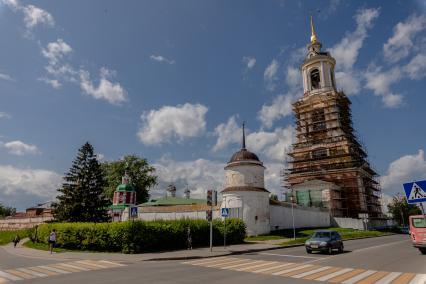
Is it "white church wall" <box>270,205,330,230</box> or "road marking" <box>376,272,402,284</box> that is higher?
"white church wall" <box>270,205,330,230</box>

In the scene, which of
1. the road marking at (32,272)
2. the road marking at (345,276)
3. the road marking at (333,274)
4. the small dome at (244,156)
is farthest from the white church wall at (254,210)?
the road marking at (32,272)

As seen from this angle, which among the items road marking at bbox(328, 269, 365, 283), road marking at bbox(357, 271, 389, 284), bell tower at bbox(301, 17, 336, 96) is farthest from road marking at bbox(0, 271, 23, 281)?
bell tower at bbox(301, 17, 336, 96)

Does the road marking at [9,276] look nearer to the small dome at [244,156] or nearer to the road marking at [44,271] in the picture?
the road marking at [44,271]

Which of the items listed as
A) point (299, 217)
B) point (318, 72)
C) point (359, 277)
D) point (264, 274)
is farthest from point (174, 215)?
point (318, 72)

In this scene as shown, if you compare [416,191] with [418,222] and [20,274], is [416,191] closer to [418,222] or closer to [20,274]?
[418,222]

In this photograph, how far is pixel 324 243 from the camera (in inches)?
741

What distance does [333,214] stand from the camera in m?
52.0

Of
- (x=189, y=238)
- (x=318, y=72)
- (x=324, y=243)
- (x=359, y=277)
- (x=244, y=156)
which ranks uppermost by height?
(x=318, y=72)

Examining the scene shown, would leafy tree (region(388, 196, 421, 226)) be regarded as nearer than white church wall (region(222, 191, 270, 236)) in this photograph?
No

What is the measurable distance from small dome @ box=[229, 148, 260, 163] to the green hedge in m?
11.6

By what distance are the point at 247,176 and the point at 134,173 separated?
36.3 metres

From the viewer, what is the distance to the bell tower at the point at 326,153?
5509 cm

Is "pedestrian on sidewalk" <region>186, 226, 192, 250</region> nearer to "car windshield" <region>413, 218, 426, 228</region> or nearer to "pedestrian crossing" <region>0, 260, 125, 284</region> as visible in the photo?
"pedestrian crossing" <region>0, 260, 125, 284</region>

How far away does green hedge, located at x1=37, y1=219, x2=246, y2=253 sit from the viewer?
20.1 m
